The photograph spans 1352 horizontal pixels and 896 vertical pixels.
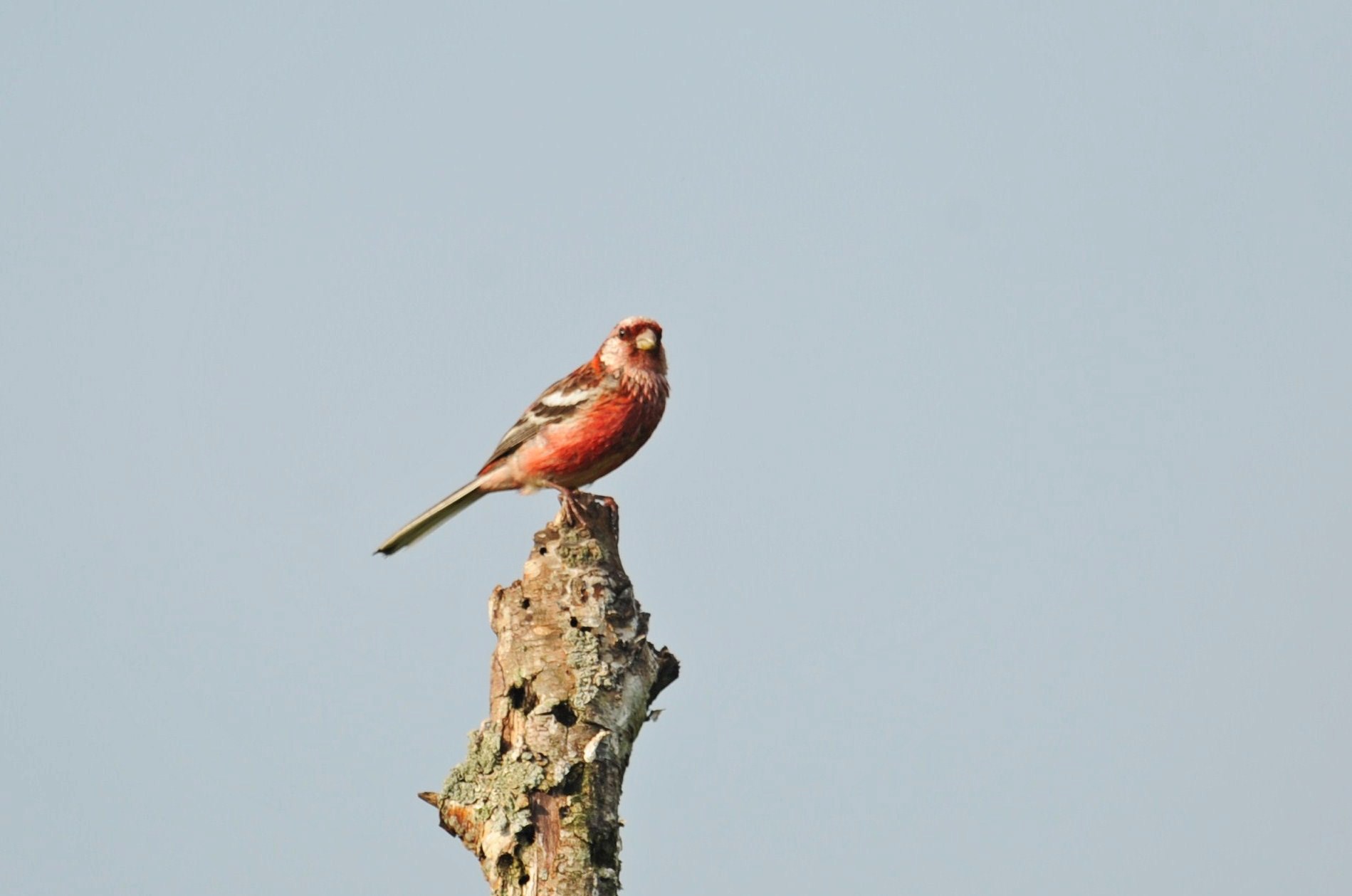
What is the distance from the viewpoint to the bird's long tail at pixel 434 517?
914 cm

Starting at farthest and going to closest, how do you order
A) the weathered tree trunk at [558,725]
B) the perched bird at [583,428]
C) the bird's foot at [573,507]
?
the perched bird at [583,428] < the bird's foot at [573,507] < the weathered tree trunk at [558,725]

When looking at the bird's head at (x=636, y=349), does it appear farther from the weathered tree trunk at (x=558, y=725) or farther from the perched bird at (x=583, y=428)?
the weathered tree trunk at (x=558, y=725)

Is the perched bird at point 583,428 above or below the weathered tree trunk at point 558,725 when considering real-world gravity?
above

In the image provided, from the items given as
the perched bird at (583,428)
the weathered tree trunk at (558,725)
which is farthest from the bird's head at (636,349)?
the weathered tree trunk at (558,725)

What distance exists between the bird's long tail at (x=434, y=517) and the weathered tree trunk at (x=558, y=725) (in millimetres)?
3135

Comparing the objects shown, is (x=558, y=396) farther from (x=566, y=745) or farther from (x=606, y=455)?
(x=566, y=745)

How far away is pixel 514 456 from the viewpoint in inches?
356

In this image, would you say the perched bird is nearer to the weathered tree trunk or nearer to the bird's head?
the bird's head

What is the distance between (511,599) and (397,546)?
132 inches

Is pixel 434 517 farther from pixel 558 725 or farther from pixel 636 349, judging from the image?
pixel 558 725

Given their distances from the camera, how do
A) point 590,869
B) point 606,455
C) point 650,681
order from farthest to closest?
point 606,455 → point 650,681 → point 590,869

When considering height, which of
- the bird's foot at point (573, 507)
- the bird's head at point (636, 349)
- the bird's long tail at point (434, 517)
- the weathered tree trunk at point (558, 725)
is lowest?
the weathered tree trunk at point (558, 725)

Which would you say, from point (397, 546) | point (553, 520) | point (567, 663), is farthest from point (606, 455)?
point (567, 663)

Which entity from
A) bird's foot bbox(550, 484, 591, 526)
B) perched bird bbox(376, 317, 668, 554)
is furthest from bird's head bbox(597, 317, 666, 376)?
bird's foot bbox(550, 484, 591, 526)
